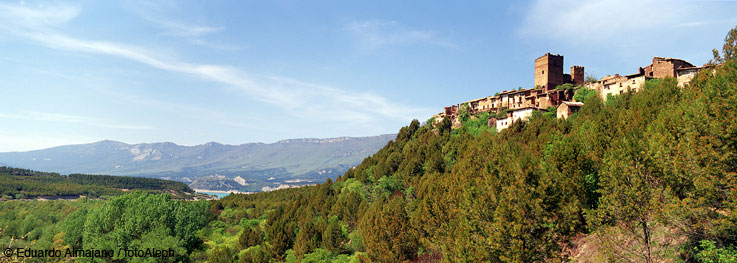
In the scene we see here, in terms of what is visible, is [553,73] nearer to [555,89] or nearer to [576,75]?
[576,75]

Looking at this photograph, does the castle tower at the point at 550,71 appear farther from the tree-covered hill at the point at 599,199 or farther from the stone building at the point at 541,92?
the tree-covered hill at the point at 599,199

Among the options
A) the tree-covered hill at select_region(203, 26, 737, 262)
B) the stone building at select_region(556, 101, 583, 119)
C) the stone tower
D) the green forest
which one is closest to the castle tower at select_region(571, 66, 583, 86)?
the stone tower

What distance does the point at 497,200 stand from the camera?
29688 millimetres

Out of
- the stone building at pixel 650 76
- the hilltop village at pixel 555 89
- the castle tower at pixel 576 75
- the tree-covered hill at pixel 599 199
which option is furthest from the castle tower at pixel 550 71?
the tree-covered hill at pixel 599 199

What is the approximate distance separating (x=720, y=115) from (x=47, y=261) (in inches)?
3097

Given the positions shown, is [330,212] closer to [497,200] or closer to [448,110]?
[448,110]

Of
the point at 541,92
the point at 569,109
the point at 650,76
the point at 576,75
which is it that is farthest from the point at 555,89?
the point at 650,76

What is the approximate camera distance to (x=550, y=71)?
273 feet

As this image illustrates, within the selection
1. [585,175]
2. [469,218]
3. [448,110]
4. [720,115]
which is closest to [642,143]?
[720,115]

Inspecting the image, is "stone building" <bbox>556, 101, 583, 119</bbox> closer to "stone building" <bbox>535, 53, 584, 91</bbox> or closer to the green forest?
the green forest

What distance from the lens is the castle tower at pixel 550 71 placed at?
8281cm

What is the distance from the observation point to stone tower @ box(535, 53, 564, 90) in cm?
8281

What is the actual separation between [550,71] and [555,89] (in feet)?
27.8

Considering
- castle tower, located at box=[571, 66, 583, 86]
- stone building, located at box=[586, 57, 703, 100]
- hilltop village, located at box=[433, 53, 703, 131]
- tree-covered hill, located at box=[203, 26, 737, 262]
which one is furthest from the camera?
castle tower, located at box=[571, 66, 583, 86]
